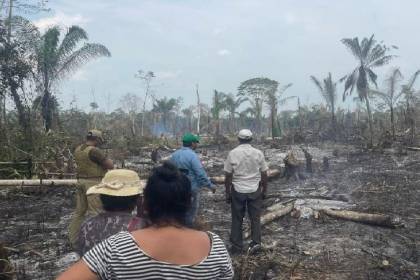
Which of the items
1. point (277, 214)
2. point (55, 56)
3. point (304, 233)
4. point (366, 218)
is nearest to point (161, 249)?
point (304, 233)

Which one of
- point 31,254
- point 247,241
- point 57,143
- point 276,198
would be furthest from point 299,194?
point 57,143

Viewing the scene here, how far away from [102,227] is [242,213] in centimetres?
396

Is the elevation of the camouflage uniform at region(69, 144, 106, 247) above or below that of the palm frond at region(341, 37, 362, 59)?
below

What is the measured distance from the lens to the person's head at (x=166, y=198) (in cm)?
190

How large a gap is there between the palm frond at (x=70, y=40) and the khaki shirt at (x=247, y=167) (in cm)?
1488

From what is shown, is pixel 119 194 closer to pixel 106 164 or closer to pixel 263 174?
pixel 106 164

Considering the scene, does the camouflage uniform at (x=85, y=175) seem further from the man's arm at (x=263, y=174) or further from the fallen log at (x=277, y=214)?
the fallen log at (x=277, y=214)

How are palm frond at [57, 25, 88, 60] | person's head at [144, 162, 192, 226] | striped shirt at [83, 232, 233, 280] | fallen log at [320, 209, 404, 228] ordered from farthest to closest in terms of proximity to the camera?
1. palm frond at [57, 25, 88, 60]
2. fallen log at [320, 209, 404, 228]
3. person's head at [144, 162, 192, 226]
4. striped shirt at [83, 232, 233, 280]

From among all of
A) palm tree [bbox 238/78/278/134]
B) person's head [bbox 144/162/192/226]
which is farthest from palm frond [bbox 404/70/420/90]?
person's head [bbox 144/162/192/226]

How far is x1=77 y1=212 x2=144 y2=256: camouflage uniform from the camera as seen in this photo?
8.48 feet

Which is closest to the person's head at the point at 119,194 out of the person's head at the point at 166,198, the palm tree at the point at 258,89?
the person's head at the point at 166,198

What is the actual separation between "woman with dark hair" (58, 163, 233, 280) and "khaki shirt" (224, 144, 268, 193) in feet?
13.9

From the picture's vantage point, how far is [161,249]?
1818 millimetres

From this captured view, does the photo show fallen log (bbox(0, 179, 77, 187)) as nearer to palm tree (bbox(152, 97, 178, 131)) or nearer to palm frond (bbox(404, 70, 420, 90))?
palm frond (bbox(404, 70, 420, 90))
